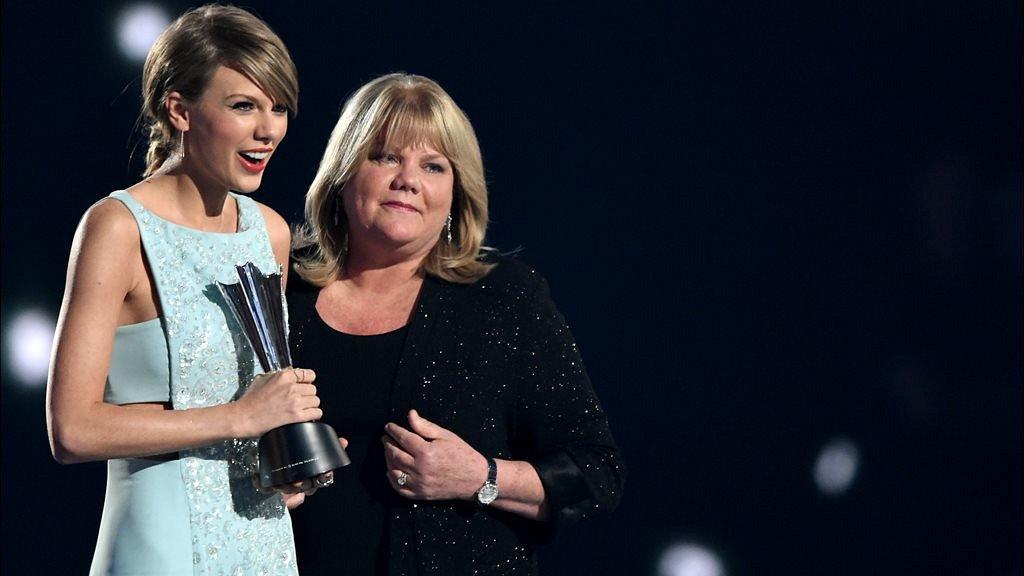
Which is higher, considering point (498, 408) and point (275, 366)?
point (275, 366)

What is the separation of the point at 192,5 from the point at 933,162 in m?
1.55

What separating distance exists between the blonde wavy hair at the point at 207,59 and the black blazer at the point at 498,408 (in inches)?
18.3

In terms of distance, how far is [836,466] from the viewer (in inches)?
104

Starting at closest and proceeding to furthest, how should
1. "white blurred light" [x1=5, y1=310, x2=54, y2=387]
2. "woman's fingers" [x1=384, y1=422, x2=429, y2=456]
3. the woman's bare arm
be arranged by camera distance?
the woman's bare arm
"woman's fingers" [x1=384, y1=422, x2=429, y2=456]
"white blurred light" [x1=5, y1=310, x2=54, y2=387]

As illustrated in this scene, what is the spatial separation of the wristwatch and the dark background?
0.86 metres

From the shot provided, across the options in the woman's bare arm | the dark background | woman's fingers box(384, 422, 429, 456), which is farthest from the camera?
the dark background

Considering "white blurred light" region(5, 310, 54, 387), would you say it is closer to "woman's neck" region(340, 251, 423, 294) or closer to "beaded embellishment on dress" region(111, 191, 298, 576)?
"woman's neck" region(340, 251, 423, 294)

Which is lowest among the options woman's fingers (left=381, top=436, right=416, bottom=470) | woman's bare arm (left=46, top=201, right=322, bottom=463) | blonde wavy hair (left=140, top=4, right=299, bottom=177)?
woman's fingers (left=381, top=436, right=416, bottom=470)

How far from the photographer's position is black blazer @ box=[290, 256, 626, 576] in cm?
179

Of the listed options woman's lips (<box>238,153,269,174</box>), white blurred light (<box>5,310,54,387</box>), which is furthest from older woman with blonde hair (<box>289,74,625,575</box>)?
white blurred light (<box>5,310,54,387</box>)

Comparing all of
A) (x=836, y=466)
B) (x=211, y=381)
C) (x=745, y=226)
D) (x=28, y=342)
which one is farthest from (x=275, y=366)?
(x=836, y=466)

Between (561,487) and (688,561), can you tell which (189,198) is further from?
(688,561)

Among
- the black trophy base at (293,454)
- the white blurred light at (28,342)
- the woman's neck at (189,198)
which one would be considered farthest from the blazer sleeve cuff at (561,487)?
the white blurred light at (28,342)

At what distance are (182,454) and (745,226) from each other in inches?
58.5
